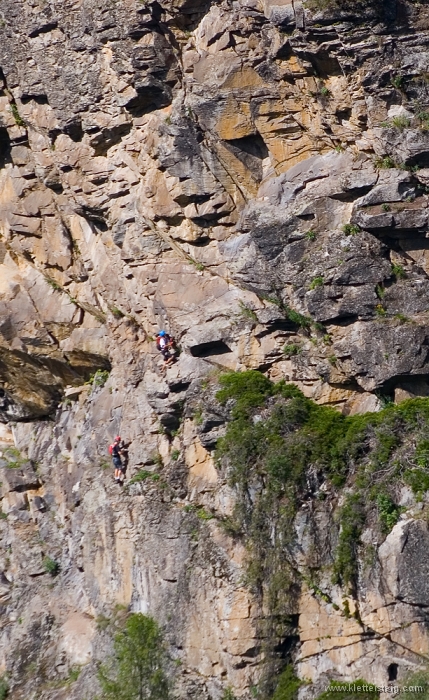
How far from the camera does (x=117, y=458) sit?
2392 cm

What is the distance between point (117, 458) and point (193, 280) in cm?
421

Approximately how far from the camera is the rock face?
20.8 metres

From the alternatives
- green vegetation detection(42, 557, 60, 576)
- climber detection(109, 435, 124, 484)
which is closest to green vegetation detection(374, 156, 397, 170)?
climber detection(109, 435, 124, 484)

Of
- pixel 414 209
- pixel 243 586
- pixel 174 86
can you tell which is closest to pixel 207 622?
pixel 243 586

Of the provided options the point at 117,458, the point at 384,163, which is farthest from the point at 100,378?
the point at 384,163

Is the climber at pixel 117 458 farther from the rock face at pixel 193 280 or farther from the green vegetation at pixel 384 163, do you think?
the green vegetation at pixel 384 163

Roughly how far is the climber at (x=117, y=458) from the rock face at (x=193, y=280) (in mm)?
319

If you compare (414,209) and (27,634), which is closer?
(414,209)

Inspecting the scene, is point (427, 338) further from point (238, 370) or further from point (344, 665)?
point (344, 665)

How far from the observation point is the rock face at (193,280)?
2075cm

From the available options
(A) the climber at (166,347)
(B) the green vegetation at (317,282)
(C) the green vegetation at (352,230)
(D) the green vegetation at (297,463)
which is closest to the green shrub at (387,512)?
(D) the green vegetation at (297,463)

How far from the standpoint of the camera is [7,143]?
2702 centimetres

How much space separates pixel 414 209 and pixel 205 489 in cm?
686

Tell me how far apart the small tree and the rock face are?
1.24 feet
